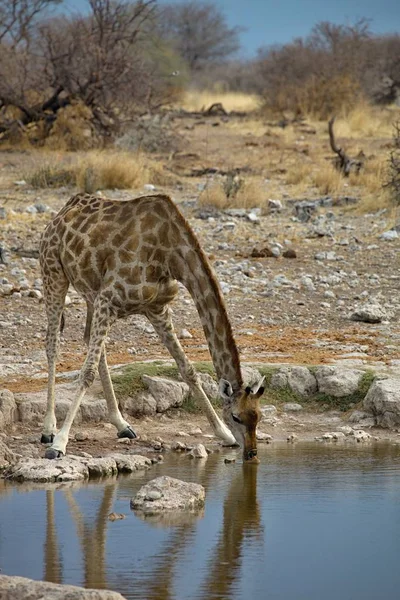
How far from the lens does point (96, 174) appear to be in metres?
18.6

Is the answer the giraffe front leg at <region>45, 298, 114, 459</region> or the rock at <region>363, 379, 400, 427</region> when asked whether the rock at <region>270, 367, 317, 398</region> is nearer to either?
the rock at <region>363, 379, 400, 427</region>

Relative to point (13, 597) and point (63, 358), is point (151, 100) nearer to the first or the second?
point (63, 358)

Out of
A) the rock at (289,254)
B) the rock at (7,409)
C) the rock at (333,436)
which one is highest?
the rock at (289,254)

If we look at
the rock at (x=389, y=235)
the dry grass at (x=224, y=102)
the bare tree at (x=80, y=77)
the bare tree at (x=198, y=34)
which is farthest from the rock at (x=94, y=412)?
the bare tree at (x=198, y=34)

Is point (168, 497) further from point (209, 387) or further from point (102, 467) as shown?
point (209, 387)

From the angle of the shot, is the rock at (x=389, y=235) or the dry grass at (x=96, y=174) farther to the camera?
the dry grass at (x=96, y=174)

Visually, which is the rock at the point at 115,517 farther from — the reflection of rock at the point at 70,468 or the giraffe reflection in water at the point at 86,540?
the reflection of rock at the point at 70,468

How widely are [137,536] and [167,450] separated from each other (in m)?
1.96

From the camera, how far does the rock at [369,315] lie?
11.6 metres

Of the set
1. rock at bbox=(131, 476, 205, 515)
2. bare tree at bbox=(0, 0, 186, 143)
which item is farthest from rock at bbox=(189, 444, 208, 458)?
bare tree at bbox=(0, 0, 186, 143)

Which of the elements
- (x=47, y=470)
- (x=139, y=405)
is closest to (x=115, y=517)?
(x=47, y=470)

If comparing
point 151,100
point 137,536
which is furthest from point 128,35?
point 137,536

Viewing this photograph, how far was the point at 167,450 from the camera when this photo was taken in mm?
8117

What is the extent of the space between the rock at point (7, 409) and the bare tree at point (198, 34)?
2111 inches
